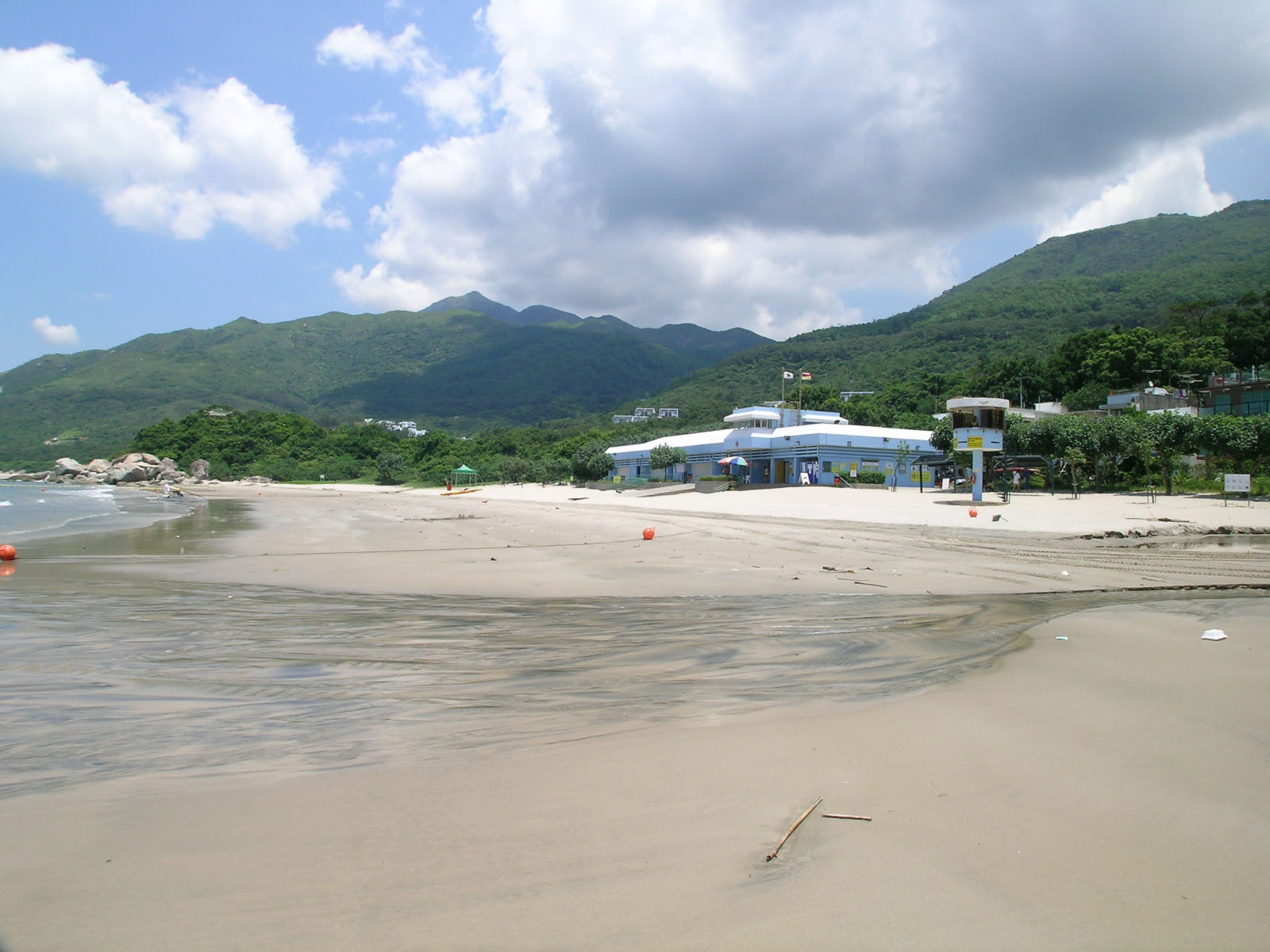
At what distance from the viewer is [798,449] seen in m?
44.6

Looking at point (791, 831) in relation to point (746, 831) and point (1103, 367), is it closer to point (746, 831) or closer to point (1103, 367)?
point (746, 831)

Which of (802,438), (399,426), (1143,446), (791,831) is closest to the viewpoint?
(791,831)

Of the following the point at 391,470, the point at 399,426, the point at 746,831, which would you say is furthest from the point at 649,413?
the point at 746,831

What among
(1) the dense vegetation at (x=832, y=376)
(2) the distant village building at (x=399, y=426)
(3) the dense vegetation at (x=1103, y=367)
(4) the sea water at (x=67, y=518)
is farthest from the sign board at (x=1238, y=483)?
(2) the distant village building at (x=399, y=426)

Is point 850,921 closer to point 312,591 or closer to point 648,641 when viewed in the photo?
point 648,641

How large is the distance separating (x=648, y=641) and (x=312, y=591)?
20.9ft

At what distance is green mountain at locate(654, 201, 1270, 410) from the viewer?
106875 millimetres

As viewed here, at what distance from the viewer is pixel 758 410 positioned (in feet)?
163

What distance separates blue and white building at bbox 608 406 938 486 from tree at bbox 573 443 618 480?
6.03 meters

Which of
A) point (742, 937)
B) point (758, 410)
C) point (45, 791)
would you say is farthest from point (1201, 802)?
point (758, 410)

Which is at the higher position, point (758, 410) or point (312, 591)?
point (758, 410)

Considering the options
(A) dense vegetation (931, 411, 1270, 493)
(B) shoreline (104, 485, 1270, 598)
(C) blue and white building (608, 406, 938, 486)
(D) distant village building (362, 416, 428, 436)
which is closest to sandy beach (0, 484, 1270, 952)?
(B) shoreline (104, 485, 1270, 598)

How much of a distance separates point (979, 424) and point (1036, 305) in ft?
357

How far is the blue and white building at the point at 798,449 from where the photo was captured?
4319 cm
